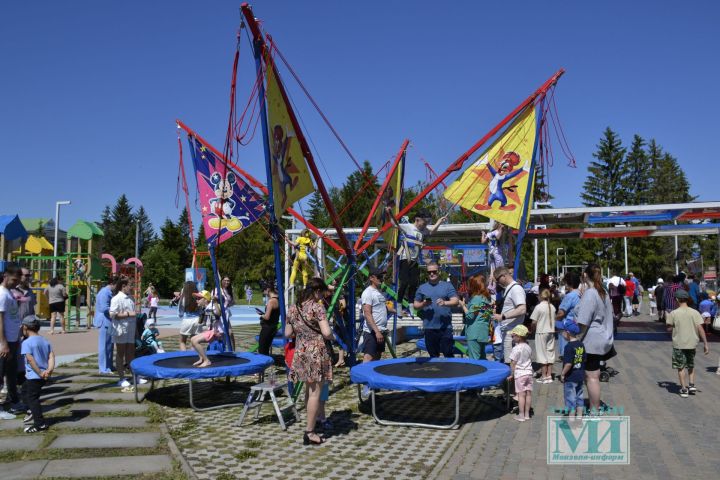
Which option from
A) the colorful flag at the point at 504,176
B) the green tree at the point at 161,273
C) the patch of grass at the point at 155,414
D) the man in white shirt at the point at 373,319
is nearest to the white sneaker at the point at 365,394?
the man in white shirt at the point at 373,319

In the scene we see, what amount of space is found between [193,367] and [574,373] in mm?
4736

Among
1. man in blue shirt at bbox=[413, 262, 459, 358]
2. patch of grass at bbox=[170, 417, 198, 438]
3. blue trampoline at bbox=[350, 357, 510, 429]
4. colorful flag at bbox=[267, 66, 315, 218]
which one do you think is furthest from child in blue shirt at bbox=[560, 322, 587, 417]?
patch of grass at bbox=[170, 417, 198, 438]

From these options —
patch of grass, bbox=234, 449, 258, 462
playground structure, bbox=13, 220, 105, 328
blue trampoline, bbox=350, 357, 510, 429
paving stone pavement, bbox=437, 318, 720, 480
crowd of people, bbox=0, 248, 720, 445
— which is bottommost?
paving stone pavement, bbox=437, 318, 720, 480

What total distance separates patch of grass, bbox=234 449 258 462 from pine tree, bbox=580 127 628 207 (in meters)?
61.8

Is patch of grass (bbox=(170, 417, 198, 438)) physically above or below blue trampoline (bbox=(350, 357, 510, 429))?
below

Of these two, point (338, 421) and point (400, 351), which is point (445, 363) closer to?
point (338, 421)

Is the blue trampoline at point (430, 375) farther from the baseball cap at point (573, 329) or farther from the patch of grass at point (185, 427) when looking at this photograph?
the patch of grass at point (185, 427)

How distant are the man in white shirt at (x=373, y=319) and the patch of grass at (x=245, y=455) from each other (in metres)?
2.92

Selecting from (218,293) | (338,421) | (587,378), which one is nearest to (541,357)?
(587,378)

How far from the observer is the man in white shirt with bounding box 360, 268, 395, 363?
8492mm

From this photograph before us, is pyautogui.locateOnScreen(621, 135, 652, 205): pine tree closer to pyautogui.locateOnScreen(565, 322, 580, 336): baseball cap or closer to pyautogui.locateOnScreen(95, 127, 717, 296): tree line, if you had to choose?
pyautogui.locateOnScreen(95, 127, 717, 296): tree line

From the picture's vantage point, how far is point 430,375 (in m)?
7.16

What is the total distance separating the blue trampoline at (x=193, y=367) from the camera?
7.54m

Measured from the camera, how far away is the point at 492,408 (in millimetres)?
7750
